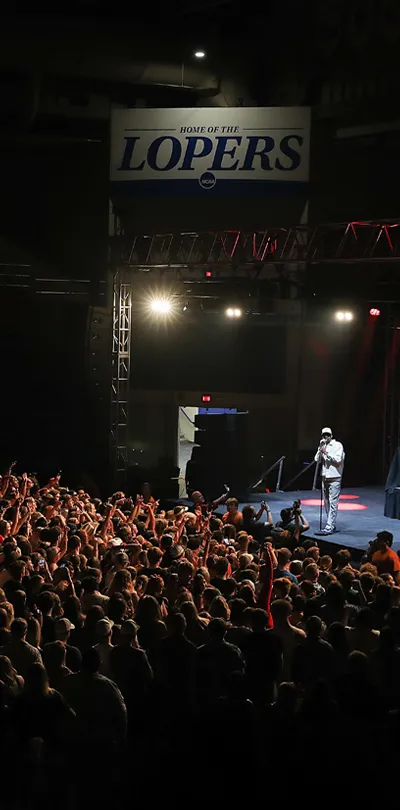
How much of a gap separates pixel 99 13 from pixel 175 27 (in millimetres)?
1431

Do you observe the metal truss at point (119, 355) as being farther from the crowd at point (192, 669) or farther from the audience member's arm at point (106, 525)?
the crowd at point (192, 669)

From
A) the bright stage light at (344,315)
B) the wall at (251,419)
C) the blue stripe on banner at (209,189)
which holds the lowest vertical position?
the wall at (251,419)

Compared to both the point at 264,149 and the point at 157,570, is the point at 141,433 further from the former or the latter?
the point at 157,570

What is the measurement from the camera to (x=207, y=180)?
50.2 ft

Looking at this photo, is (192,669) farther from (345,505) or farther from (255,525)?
(345,505)

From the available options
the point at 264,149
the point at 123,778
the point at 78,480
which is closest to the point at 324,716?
the point at 123,778

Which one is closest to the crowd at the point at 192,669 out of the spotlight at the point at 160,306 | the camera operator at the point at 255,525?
the camera operator at the point at 255,525

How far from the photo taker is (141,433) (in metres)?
19.3

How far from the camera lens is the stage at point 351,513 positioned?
12.7 m

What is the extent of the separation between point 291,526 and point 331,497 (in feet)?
4.30

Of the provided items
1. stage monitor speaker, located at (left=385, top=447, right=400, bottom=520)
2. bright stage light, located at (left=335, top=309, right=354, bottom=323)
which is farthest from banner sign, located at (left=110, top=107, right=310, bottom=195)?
stage monitor speaker, located at (left=385, top=447, right=400, bottom=520)

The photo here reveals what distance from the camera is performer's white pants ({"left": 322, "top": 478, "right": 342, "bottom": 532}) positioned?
13.0 metres

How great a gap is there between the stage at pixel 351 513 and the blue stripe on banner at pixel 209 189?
5.35 meters

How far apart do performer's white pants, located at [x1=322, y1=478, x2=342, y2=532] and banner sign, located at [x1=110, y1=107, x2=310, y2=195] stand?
16.7 ft
